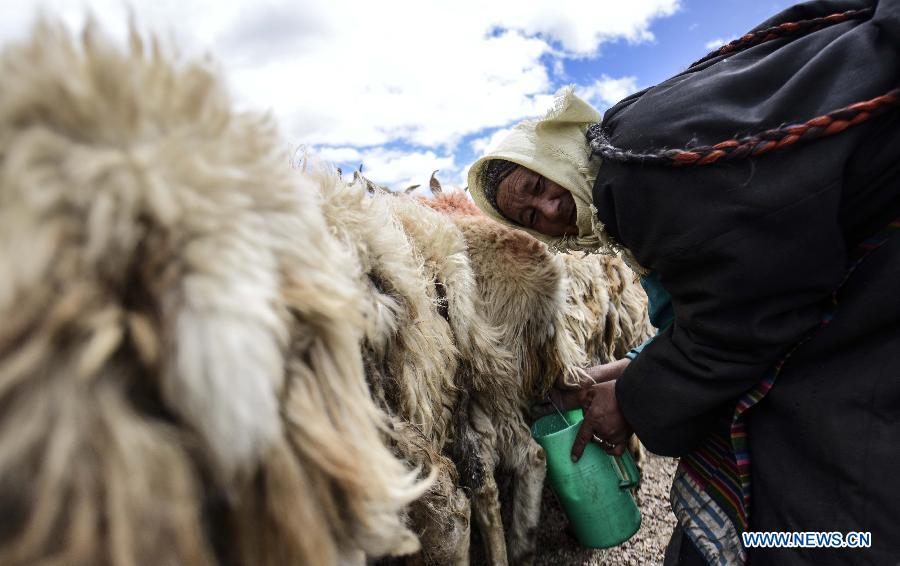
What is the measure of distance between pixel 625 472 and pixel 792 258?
1.68 metres

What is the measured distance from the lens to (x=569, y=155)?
2.19 m

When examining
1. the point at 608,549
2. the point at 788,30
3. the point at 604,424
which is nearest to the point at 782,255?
the point at 788,30

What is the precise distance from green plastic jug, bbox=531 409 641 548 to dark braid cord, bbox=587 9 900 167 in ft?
5.02

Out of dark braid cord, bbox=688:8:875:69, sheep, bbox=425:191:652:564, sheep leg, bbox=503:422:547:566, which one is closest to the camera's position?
dark braid cord, bbox=688:8:875:69

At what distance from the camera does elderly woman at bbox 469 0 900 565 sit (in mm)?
1465

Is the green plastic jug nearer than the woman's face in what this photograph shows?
No

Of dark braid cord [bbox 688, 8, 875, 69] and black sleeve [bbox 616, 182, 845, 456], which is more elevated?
dark braid cord [bbox 688, 8, 875, 69]

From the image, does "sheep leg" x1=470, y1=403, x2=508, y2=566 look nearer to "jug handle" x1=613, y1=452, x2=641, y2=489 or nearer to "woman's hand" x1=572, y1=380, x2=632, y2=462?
"woman's hand" x1=572, y1=380, x2=632, y2=462

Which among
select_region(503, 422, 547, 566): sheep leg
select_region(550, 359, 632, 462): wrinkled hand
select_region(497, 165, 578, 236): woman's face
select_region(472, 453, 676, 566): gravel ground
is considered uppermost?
select_region(497, 165, 578, 236): woman's face

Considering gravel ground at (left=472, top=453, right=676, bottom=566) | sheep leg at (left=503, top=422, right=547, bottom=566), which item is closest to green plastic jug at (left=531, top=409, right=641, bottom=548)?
sheep leg at (left=503, top=422, right=547, bottom=566)

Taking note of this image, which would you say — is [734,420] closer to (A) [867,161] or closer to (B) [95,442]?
(A) [867,161]

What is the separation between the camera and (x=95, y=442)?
2.11 ft

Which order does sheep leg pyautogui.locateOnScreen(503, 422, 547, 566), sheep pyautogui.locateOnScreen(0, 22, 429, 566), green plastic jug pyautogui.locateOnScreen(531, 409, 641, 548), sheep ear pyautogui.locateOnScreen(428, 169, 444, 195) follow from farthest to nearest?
sheep ear pyautogui.locateOnScreen(428, 169, 444, 195)
sheep leg pyautogui.locateOnScreen(503, 422, 547, 566)
green plastic jug pyautogui.locateOnScreen(531, 409, 641, 548)
sheep pyautogui.locateOnScreen(0, 22, 429, 566)

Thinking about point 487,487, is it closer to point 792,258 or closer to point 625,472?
point 625,472
